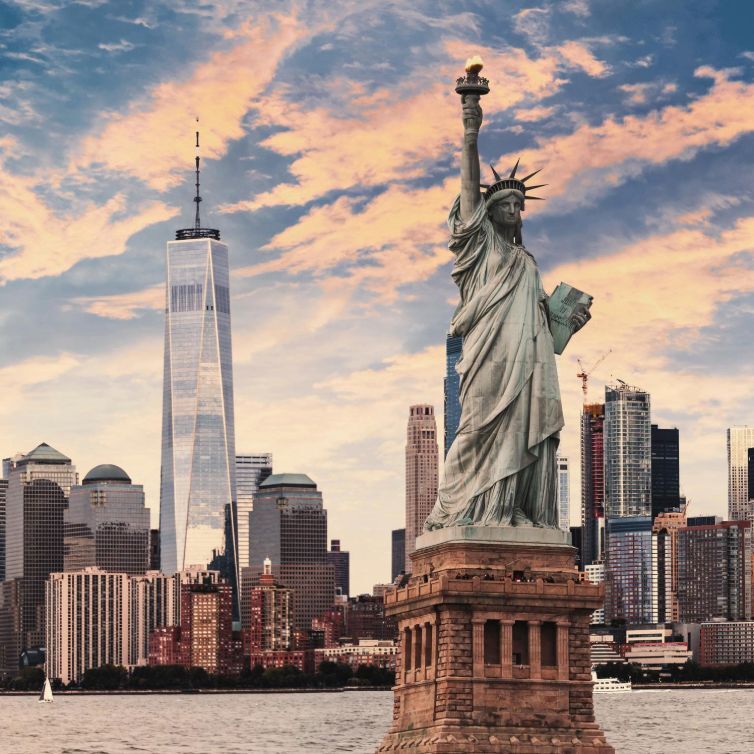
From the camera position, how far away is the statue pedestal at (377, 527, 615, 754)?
207 ft

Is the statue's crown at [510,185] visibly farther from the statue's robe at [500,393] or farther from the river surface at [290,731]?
the river surface at [290,731]

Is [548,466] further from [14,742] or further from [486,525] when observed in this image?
[14,742]

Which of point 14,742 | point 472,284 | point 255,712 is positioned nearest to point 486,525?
point 472,284

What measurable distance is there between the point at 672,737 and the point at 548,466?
70221 millimetres

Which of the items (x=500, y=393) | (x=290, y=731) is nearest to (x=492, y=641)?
(x=500, y=393)

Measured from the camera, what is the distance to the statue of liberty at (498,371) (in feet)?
216

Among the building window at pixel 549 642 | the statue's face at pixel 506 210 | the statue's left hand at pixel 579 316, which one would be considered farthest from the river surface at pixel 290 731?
the statue's face at pixel 506 210

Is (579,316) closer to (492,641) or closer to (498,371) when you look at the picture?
(498,371)

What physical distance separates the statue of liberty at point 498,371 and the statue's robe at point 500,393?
0.03 metres

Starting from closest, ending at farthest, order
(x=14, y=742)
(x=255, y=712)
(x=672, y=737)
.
→ 1. (x=672, y=737)
2. (x=14, y=742)
3. (x=255, y=712)

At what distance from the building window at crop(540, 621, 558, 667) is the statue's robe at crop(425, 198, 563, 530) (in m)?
3.02

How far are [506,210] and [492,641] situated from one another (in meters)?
12.9

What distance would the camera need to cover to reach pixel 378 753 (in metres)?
67.2

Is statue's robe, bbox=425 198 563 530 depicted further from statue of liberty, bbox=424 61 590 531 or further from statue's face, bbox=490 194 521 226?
statue's face, bbox=490 194 521 226
